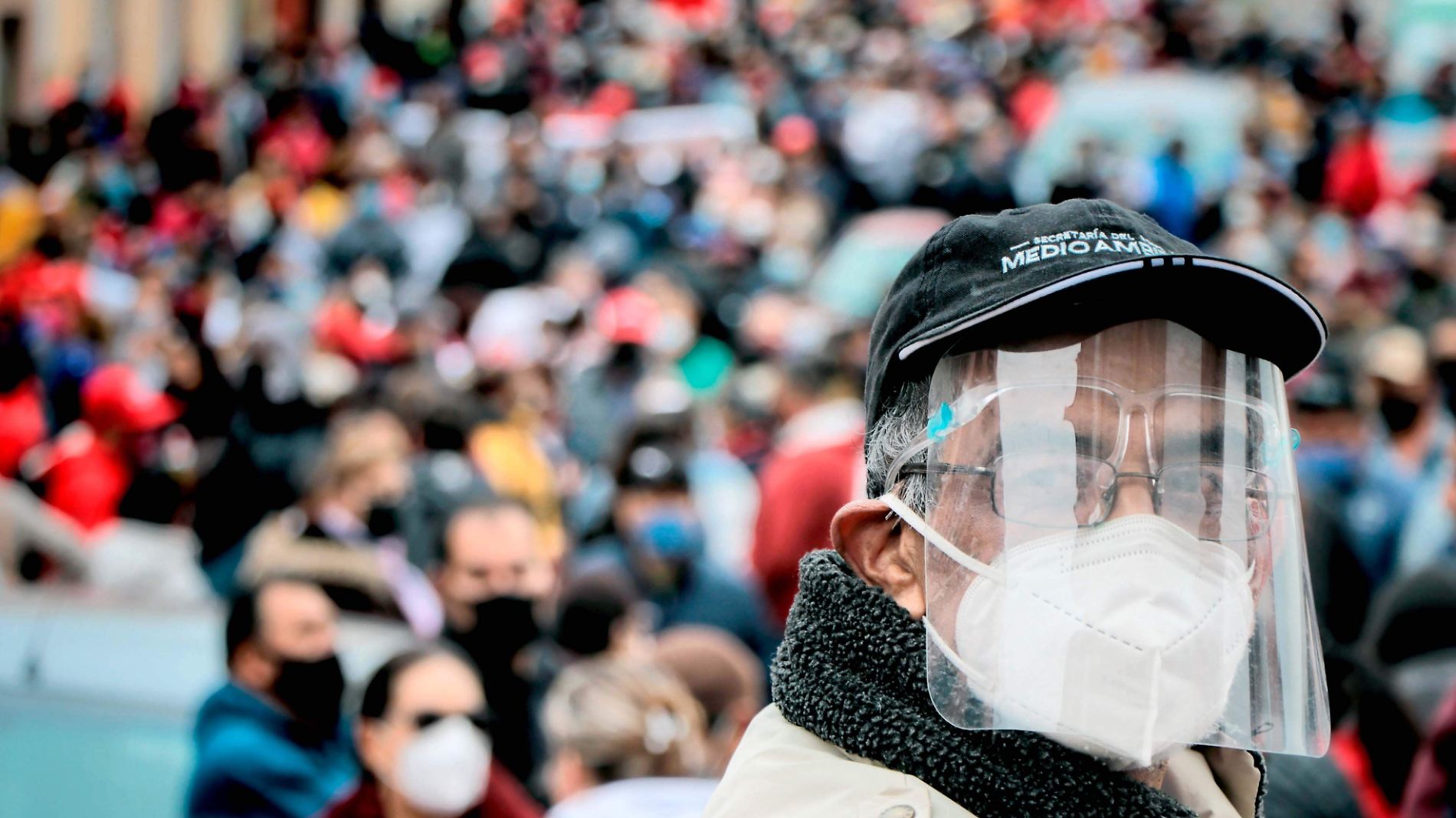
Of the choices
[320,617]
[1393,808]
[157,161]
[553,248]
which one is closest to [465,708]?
[320,617]

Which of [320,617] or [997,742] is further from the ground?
[997,742]

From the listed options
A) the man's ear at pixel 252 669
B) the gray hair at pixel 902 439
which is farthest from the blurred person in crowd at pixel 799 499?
the gray hair at pixel 902 439

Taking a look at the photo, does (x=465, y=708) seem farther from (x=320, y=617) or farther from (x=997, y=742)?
(x=997, y=742)

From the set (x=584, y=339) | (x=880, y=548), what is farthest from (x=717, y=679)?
(x=584, y=339)

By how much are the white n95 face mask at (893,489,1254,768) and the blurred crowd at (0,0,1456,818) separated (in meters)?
0.28

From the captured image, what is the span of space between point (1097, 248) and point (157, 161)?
1864 cm

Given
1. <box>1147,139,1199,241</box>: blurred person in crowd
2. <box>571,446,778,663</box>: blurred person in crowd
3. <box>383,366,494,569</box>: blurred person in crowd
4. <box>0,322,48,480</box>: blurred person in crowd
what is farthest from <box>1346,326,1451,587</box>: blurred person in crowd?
<box>1147,139,1199,241</box>: blurred person in crowd

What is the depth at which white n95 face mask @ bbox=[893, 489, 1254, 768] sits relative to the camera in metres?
1.59

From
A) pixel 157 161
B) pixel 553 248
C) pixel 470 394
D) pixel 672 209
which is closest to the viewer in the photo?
pixel 470 394

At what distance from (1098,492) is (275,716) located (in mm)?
3083

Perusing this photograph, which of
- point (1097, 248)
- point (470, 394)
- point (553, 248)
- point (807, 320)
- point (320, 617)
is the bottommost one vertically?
point (553, 248)

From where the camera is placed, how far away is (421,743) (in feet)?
12.9

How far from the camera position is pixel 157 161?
18.9 metres

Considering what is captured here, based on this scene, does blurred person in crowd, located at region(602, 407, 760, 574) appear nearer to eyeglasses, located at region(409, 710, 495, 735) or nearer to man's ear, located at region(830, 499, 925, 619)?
eyeglasses, located at region(409, 710, 495, 735)
